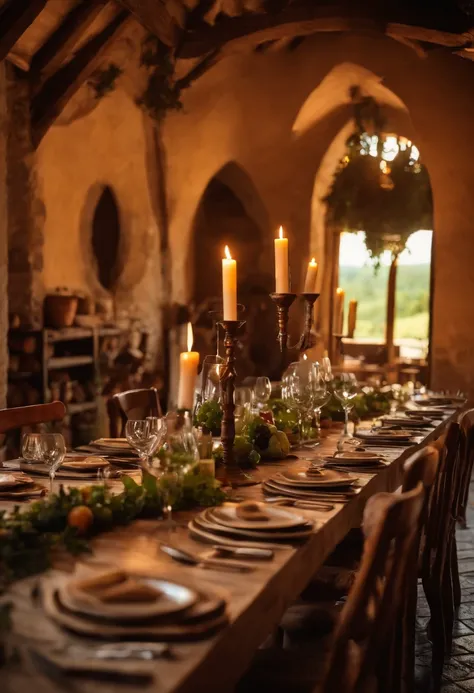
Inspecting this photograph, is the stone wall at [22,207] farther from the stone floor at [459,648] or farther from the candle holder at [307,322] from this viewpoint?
the stone floor at [459,648]

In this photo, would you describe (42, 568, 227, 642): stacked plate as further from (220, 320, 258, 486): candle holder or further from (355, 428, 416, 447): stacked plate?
(355, 428, 416, 447): stacked plate

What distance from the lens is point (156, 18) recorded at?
5945 millimetres

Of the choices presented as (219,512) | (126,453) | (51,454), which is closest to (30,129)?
(126,453)

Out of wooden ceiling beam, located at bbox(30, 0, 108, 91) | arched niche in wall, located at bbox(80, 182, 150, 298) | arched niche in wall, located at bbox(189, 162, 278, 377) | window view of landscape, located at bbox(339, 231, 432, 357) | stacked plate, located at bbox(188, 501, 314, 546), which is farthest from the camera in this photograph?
window view of landscape, located at bbox(339, 231, 432, 357)

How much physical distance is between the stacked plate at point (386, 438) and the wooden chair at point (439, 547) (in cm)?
25

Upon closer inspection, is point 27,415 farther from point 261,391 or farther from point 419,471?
point 419,471

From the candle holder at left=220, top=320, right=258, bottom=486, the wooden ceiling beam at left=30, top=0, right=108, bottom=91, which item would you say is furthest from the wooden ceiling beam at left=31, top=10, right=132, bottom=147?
the candle holder at left=220, top=320, right=258, bottom=486

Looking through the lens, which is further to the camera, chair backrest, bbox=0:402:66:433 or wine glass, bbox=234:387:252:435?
chair backrest, bbox=0:402:66:433

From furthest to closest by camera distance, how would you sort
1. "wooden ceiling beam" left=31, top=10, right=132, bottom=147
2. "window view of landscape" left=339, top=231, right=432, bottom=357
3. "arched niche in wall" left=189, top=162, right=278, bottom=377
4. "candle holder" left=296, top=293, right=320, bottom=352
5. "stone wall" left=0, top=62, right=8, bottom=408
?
"window view of landscape" left=339, top=231, right=432, bottom=357 < "arched niche in wall" left=189, top=162, right=278, bottom=377 < "wooden ceiling beam" left=31, top=10, right=132, bottom=147 < "stone wall" left=0, top=62, right=8, bottom=408 < "candle holder" left=296, top=293, right=320, bottom=352

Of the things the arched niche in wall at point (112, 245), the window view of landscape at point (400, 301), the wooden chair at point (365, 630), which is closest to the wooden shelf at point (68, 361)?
the arched niche in wall at point (112, 245)

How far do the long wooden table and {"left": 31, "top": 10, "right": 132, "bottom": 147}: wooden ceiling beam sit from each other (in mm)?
4254

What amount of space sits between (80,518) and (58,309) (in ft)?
14.0

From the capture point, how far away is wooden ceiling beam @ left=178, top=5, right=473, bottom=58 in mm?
6371

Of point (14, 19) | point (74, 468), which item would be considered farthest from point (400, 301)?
point (74, 468)
